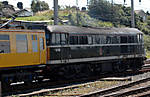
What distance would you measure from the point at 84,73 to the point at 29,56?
197 inches

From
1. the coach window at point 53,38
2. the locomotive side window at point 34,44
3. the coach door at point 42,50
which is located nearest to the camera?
the locomotive side window at point 34,44

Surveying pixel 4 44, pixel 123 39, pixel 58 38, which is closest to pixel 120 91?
pixel 58 38

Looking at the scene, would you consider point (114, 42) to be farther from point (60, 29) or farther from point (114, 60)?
point (60, 29)

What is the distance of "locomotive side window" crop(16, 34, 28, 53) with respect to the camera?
13602 millimetres

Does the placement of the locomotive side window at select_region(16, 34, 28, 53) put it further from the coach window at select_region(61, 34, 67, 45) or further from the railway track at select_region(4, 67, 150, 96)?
the coach window at select_region(61, 34, 67, 45)

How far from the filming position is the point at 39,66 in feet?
48.2

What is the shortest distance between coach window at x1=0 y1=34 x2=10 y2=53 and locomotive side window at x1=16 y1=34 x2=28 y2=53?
588 mm

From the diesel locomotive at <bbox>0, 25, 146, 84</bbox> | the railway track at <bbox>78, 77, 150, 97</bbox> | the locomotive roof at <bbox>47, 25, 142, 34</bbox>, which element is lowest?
the railway track at <bbox>78, 77, 150, 97</bbox>

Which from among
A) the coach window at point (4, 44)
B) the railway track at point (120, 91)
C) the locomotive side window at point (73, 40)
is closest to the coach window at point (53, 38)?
the locomotive side window at point (73, 40)

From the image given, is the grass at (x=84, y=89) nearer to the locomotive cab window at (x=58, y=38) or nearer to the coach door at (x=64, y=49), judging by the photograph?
the coach door at (x=64, y=49)

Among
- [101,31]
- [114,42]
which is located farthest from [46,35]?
[114,42]

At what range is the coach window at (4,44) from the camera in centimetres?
1292

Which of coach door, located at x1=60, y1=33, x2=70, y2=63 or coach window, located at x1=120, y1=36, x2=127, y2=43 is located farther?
coach window, located at x1=120, y1=36, x2=127, y2=43

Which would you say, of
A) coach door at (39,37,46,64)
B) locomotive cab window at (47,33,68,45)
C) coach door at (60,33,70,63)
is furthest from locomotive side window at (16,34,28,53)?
coach door at (60,33,70,63)
